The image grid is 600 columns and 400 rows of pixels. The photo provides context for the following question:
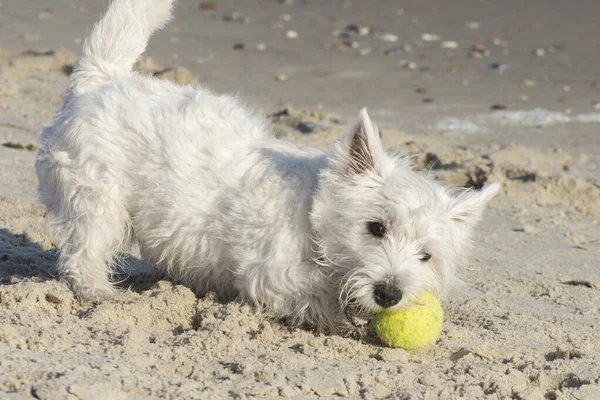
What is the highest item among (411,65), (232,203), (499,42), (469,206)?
(469,206)

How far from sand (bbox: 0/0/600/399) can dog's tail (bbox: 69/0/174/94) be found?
Answer: 4.11ft

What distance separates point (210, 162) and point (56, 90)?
20.2ft

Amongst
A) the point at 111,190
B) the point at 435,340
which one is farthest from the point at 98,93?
the point at 435,340

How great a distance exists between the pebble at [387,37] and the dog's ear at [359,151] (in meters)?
10.0

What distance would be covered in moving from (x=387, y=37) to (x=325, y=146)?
20.5ft

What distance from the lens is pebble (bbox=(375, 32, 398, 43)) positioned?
1481cm

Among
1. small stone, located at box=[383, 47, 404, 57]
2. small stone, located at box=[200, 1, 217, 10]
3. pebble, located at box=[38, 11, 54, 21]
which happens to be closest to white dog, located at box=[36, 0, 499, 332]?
small stone, located at box=[383, 47, 404, 57]

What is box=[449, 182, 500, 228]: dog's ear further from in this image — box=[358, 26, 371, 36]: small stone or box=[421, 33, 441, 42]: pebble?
box=[358, 26, 371, 36]: small stone

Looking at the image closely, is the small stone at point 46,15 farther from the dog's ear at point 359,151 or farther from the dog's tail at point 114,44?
the dog's ear at point 359,151

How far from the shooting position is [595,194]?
8414 millimetres

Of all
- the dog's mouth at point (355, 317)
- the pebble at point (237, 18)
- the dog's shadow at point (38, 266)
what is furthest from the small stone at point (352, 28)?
the dog's mouth at point (355, 317)

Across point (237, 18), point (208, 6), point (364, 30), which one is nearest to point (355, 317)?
point (364, 30)

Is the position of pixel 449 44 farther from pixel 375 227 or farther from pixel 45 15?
pixel 375 227

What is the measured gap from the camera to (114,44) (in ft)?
19.2
